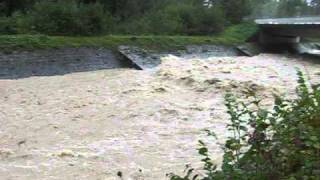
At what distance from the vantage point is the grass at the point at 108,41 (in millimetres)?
20266

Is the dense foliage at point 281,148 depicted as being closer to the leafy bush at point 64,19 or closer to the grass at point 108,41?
the grass at point 108,41

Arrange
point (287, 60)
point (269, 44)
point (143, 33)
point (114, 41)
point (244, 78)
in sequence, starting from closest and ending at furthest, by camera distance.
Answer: point (244, 78)
point (114, 41)
point (287, 60)
point (143, 33)
point (269, 44)

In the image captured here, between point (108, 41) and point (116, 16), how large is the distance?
7361 mm

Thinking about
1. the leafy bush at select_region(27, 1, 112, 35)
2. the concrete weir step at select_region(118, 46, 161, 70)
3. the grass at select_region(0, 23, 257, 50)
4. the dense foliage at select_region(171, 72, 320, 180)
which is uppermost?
the dense foliage at select_region(171, 72, 320, 180)

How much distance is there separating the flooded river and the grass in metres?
1.80

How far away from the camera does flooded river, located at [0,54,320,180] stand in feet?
30.0

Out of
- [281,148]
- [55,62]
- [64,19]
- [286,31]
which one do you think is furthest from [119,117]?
[286,31]

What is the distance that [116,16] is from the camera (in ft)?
101

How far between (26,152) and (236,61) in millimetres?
15654

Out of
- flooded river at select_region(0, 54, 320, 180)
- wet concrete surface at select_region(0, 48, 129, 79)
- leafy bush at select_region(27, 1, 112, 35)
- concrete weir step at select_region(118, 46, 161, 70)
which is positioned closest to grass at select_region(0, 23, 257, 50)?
Result: wet concrete surface at select_region(0, 48, 129, 79)

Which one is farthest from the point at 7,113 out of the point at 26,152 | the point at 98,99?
the point at 26,152

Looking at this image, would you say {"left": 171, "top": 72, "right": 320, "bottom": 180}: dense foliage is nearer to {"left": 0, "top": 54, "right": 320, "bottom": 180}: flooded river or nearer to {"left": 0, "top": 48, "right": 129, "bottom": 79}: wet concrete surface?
{"left": 0, "top": 54, "right": 320, "bottom": 180}: flooded river

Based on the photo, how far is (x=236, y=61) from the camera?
24.3 meters

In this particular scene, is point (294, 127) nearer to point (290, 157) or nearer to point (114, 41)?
point (290, 157)
